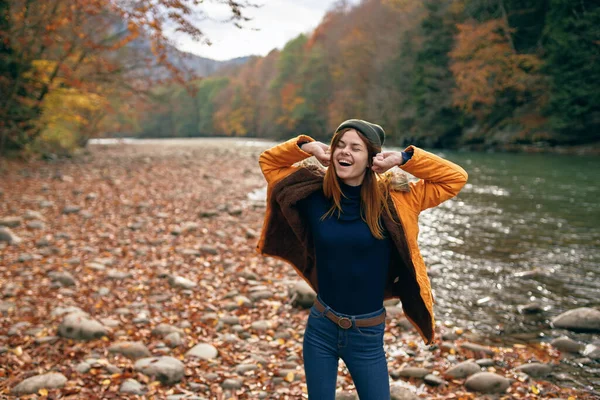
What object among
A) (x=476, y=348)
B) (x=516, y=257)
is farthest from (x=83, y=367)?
(x=516, y=257)

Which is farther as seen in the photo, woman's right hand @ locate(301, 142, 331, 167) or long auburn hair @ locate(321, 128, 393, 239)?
woman's right hand @ locate(301, 142, 331, 167)

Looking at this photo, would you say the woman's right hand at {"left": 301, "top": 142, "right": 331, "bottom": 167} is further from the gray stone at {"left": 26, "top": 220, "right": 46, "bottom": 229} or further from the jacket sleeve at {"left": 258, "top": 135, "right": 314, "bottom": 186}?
the gray stone at {"left": 26, "top": 220, "right": 46, "bottom": 229}

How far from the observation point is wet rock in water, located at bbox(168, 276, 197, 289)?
Answer: 6926 millimetres

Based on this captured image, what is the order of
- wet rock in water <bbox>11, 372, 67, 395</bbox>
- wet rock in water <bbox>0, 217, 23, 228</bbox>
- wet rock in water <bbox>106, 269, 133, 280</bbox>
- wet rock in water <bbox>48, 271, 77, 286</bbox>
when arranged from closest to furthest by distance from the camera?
1. wet rock in water <bbox>11, 372, 67, 395</bbox>
2. wet rock in water <bbox>48, 271, 77, 286</bbox>
3. wet rock in water <bbox>106, 269, 133, 280</bbox>
4. wet rock in water <bbox>0, 217, 23, 228</bbox>

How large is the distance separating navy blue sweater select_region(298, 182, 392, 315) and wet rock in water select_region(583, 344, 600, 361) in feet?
12.9

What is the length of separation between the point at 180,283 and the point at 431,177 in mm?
5191

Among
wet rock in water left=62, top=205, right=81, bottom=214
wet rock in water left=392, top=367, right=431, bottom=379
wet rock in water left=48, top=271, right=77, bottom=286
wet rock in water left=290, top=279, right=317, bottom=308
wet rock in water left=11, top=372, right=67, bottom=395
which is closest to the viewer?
wet rock in water left=11, top=372, right=67, bottom=395

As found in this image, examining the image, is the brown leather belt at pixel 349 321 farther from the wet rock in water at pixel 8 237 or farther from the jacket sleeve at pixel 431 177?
the wet rock in water at pixel 8 237

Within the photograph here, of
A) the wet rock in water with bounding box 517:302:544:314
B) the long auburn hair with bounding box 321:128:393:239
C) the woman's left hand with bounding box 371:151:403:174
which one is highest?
the woman's left hand with bounding box 371:151:403:174

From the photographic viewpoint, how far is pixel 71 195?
42.6ft

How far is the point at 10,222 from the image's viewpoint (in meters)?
9.49

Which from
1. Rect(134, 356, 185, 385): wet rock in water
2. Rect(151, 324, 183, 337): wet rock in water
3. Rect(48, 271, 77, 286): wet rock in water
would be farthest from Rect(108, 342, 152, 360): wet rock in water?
Rect(48, 271, 77, 286): wet rock in water

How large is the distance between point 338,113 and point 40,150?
124 feet

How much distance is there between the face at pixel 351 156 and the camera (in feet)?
8.30
